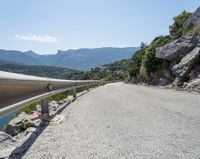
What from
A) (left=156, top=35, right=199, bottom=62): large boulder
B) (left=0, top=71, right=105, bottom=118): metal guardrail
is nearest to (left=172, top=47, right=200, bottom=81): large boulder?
(left=156, top=35, right=199, bottom=62): large boulder

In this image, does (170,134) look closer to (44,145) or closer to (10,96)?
(44,145)

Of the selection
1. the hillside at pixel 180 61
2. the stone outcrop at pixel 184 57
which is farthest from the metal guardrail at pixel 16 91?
the stone outcrop at pixel 184 57

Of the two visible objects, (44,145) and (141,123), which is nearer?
(44,145)

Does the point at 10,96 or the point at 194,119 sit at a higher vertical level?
the point at 10,96

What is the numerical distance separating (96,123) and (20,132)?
5.00 ft

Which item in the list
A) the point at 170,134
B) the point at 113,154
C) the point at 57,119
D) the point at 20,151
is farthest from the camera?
the point at 57,119

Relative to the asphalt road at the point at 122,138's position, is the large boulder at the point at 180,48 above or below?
above

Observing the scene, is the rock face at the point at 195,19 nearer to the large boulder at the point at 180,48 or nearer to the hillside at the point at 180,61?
the hillside at the point at 180,61

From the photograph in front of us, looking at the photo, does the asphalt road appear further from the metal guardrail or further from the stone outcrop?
the stone outcrop

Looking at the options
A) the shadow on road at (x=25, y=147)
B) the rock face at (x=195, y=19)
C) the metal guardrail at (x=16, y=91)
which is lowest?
the shadow on road at (x=25, y=147)

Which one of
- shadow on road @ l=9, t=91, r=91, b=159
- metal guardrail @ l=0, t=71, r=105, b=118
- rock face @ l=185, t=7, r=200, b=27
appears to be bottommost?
shadow on road @ l=9, t=91, r=91, b=159

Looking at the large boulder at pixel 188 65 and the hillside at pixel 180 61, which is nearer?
the hillside at pixel 180 61

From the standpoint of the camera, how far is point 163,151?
367cm

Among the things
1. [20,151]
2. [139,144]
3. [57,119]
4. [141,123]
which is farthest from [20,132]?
[139,144]
